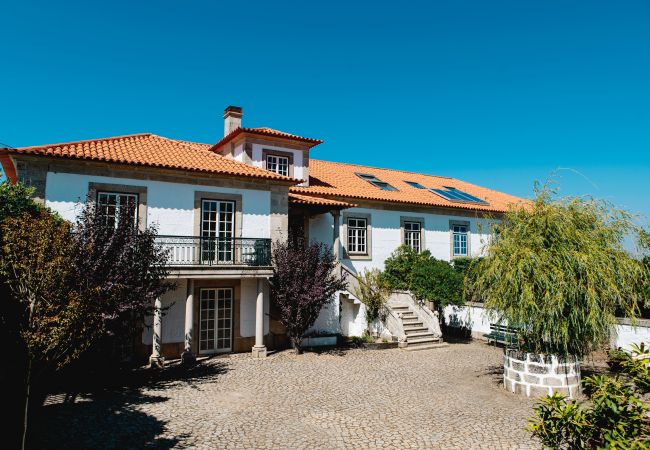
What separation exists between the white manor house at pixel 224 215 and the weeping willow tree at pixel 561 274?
1230 millimetres

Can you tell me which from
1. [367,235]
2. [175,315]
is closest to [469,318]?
[367,235]

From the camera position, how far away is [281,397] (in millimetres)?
9469

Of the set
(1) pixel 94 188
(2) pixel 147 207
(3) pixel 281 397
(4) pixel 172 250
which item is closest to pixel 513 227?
(3) pixel 281 397

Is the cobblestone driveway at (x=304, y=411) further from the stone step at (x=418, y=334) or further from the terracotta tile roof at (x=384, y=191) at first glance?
the terracotta tile roof at (x=384, y=191)

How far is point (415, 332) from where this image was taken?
15914 mm

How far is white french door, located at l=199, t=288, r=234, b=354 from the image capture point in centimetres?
1384

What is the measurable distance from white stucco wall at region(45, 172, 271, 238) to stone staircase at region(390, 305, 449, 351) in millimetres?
6295

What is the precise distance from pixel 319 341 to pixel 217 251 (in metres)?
4.93

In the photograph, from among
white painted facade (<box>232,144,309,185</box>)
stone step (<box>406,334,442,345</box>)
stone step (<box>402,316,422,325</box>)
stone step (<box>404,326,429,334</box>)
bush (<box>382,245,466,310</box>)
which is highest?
white painted facade (<box>232,144,309,185</box>)

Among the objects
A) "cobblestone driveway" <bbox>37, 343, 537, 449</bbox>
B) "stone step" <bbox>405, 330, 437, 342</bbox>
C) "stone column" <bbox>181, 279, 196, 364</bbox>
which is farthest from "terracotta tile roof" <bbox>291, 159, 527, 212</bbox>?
"cobblestone driveway" <bbox>37, 343, 537, 449</bbox>

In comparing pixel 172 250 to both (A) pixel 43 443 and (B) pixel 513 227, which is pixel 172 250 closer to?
(A) pixel 43 443

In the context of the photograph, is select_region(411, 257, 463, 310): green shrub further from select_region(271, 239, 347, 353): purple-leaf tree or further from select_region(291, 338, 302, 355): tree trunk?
select_region(291, 338, 302, 355): tree trunk

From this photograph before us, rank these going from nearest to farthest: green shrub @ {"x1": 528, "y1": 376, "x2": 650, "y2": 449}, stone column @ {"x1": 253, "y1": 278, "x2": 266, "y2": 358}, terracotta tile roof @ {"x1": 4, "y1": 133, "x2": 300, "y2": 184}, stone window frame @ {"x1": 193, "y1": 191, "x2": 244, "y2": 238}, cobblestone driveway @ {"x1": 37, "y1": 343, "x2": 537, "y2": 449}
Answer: green shrub @ {"x1": 528, "y1": 376, "x2": 650, "y2": 449} → cobblestone driveway @ {"x1": 37, "y1": 343, "x2": 537, "y2": 449} → terracotta tile roof @ {"x1": 4, "y1": 133, "x2": 300, "y2": 184} → stone column @ {"x1": 253, "y1": 278, "x2": 266, "y2": 358} → stone window frame @ {"x1": 193, "y1": 191, "x2": 244, "y2": 238}

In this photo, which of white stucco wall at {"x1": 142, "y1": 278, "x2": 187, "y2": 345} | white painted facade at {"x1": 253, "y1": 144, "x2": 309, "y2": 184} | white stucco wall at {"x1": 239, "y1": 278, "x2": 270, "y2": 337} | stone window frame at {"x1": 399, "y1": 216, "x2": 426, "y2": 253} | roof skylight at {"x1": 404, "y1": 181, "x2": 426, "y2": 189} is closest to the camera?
white stucco wall at {"x1": 142, "y1": 278, "x2": 187, "y2": 345}
